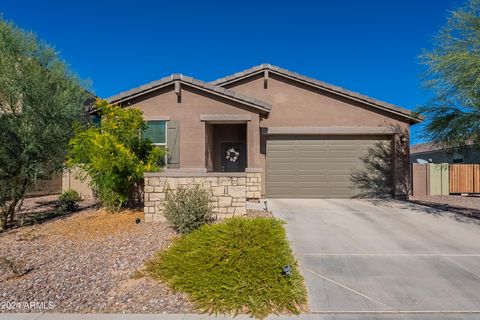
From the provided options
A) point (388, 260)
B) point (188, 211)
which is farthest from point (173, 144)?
point (388, 260)

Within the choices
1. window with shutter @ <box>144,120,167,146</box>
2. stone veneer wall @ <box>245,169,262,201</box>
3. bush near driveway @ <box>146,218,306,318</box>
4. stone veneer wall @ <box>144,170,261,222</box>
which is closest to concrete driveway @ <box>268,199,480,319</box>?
bush near driveway @ <box>146,218,306,318</box>

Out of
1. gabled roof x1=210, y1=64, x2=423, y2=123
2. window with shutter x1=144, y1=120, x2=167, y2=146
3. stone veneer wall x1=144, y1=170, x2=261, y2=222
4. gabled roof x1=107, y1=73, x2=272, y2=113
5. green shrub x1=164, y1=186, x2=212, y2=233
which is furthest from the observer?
gabled roof x1=210, y1=64, x2=423, y2=123

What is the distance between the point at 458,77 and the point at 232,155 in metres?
7.91

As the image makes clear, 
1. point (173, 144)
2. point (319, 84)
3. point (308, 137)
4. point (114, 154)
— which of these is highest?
point (319, 84)

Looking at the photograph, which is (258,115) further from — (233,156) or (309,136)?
(309,136)

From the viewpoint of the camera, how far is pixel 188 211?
262 inches

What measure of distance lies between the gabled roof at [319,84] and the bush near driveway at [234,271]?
8108 millimetres

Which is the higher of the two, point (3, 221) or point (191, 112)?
point (191, 112)

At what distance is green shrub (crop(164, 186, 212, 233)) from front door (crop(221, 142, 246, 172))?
555 centimetres

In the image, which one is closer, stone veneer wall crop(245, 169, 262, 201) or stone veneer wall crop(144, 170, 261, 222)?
stone veneer wall crop(144, 170, 261, 222)

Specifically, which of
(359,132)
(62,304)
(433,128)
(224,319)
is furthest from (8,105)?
(433,128)

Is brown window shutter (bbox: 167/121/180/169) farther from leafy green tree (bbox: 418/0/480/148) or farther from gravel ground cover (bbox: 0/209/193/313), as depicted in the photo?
Answer: leafy green tree (bbox: 418/0/480/148)

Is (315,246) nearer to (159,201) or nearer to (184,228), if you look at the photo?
(184,228)

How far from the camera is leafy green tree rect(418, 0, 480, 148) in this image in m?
8.00
